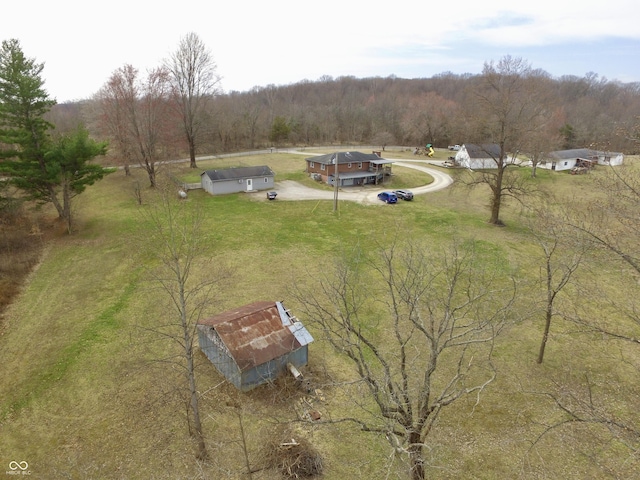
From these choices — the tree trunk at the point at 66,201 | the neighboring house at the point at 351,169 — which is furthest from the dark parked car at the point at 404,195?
the tree trunk at the point at 66,201

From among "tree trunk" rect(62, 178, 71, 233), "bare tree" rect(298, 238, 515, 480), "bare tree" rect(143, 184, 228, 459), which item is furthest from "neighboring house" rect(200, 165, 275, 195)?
"bare tree" rect(298, 238, 515, 480)

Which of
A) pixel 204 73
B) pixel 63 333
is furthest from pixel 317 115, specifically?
pixel 63 333

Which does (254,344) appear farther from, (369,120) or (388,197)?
(369,120)

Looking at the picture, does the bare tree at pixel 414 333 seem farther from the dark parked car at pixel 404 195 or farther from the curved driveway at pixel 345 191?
the curved driveway at pixel 345 191

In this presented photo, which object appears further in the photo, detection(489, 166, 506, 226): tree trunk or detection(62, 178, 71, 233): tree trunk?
detection(489, 166, 506, 226): tree trunk

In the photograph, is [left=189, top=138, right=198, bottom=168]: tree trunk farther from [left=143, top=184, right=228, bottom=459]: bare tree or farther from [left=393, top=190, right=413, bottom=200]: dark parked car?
[left=393, top=190, right=413, bottom=200]: dark parked car

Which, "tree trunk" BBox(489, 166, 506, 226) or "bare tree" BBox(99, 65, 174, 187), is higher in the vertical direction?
"bare tree" BBox(99, 65, 174, 187)
